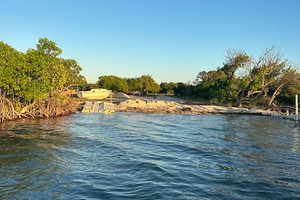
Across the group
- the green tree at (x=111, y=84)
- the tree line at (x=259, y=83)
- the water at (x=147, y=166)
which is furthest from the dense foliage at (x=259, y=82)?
the green tree at (x=111, y=84)

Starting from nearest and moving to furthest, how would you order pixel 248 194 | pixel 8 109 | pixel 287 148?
pixel 248 194, pixel 287 148, pixel 8 109

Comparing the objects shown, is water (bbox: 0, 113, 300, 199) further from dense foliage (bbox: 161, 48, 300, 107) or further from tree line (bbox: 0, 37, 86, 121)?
dense foliage (bbox: 161, 48, 300, 107)

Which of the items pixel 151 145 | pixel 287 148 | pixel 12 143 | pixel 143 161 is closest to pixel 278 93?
pixel 287 148

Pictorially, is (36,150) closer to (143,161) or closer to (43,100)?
(143,161)

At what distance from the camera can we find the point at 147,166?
461 inches

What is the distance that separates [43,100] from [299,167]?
1027 inches

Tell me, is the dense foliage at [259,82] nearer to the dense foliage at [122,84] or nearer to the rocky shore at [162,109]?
the rocky shore at [162,109]

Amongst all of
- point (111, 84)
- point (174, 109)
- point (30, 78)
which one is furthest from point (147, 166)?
point (111, 84)

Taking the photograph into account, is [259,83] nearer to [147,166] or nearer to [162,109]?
[162,109]

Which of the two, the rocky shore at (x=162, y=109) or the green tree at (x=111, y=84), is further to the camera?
the green tree at (x=111, y=84)

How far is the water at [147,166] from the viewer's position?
29.2 ft

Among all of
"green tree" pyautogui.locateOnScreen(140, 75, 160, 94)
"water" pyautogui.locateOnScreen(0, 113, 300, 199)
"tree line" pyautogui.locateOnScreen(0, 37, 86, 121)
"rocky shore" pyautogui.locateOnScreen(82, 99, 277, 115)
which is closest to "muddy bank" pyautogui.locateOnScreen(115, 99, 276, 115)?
"rocky shore" pyautogui.locateOnScreen(82, 99, 277, 115)

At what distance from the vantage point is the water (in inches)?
350

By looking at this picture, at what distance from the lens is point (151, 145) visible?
1623cm
